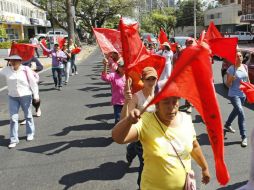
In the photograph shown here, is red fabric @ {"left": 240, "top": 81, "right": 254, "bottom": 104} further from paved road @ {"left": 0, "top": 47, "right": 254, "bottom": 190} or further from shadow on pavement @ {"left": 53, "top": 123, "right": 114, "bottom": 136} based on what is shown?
shadow on pavement @ {"left": 53, "top": 123, "right": 114, "bottom": 136}

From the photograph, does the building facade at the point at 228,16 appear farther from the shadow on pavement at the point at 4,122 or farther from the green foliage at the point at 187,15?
the shadow on pavement at the point at 4,122

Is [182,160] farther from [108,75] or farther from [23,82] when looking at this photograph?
[23,82]

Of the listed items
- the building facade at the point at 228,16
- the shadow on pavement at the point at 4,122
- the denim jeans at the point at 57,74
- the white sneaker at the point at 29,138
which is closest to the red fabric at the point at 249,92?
the white sneaker at the point at 29,138

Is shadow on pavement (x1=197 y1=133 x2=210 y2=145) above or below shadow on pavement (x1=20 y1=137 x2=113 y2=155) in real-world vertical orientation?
above

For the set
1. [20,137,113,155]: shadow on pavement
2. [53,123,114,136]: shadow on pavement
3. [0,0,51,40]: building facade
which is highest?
[0,0,51,40]: building facade

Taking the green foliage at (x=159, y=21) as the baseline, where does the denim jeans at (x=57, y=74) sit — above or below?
below

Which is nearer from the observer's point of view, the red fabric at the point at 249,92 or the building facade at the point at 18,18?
the red fabric at the point at 249,92

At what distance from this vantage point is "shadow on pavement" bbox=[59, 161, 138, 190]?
526 centimetres

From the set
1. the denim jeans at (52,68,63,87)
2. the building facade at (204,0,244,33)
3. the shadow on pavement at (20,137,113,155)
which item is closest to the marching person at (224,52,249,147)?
the shadow on pavement at (20,137,113,155)

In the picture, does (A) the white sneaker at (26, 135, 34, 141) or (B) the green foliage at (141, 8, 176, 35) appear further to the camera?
(B) the green foliage at (141, 8, 176, 35)

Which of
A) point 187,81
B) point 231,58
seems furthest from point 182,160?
point 231,58

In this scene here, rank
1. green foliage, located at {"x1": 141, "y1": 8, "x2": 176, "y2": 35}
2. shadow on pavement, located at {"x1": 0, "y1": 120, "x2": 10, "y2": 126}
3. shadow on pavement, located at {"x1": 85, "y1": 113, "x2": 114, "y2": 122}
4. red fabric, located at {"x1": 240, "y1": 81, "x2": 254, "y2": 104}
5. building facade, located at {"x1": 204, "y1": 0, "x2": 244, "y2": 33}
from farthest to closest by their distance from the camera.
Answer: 1. green foliage, located at {"x1": 141, "y1": 8, "x2": 176, "y2": 35}
2. building facade, located at {"x1": 204, "y1": 0, "x2": 244, "y2": 33}
3. shadow on pavement, located at {"x1": 85, "y1": 113, "x2": 114, "y2": 122}
4. shadow on pavement, located at {"x1": 0, "y1": 120, "x2": 10, "y2": 126}
5. red fabric, located at {"x1": 240, "y1": 81, "x2": 254, "y2": 104}

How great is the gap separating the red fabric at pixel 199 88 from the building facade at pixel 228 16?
6363 centimetres

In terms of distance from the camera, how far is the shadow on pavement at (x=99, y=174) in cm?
526
